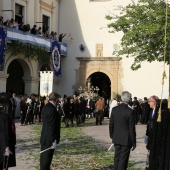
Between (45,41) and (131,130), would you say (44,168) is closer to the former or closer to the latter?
(131,130)

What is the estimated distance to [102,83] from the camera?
Answer: 32.6 m

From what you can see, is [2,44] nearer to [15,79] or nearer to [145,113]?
[15,79]

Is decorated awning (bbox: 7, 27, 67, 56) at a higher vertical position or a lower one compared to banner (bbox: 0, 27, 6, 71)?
higher

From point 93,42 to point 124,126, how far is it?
936 inches

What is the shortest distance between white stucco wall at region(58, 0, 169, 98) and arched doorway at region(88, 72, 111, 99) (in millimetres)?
2013

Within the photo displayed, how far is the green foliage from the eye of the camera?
79.3 feet

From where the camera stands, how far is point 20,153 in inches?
422

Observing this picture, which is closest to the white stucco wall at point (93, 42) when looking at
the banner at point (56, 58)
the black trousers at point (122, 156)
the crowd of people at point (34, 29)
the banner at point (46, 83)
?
the crowd of people at point (34, 29)

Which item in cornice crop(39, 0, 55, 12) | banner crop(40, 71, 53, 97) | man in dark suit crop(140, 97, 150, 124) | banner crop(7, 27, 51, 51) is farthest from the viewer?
cornice crop(39, 0, 55, 12)

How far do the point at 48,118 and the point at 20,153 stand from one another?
3662 millimetres

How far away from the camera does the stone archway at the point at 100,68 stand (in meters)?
30.3

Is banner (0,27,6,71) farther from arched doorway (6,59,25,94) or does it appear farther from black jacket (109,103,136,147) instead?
black jacket (109,103,136,147)

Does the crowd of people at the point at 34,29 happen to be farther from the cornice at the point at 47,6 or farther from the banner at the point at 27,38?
the cornice at the point at 47,6

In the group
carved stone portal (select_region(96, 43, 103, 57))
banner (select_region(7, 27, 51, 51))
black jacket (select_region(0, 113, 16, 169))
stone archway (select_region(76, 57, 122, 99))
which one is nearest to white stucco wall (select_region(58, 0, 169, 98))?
carved stone portal (select_region(96, 43, 103, 57))
